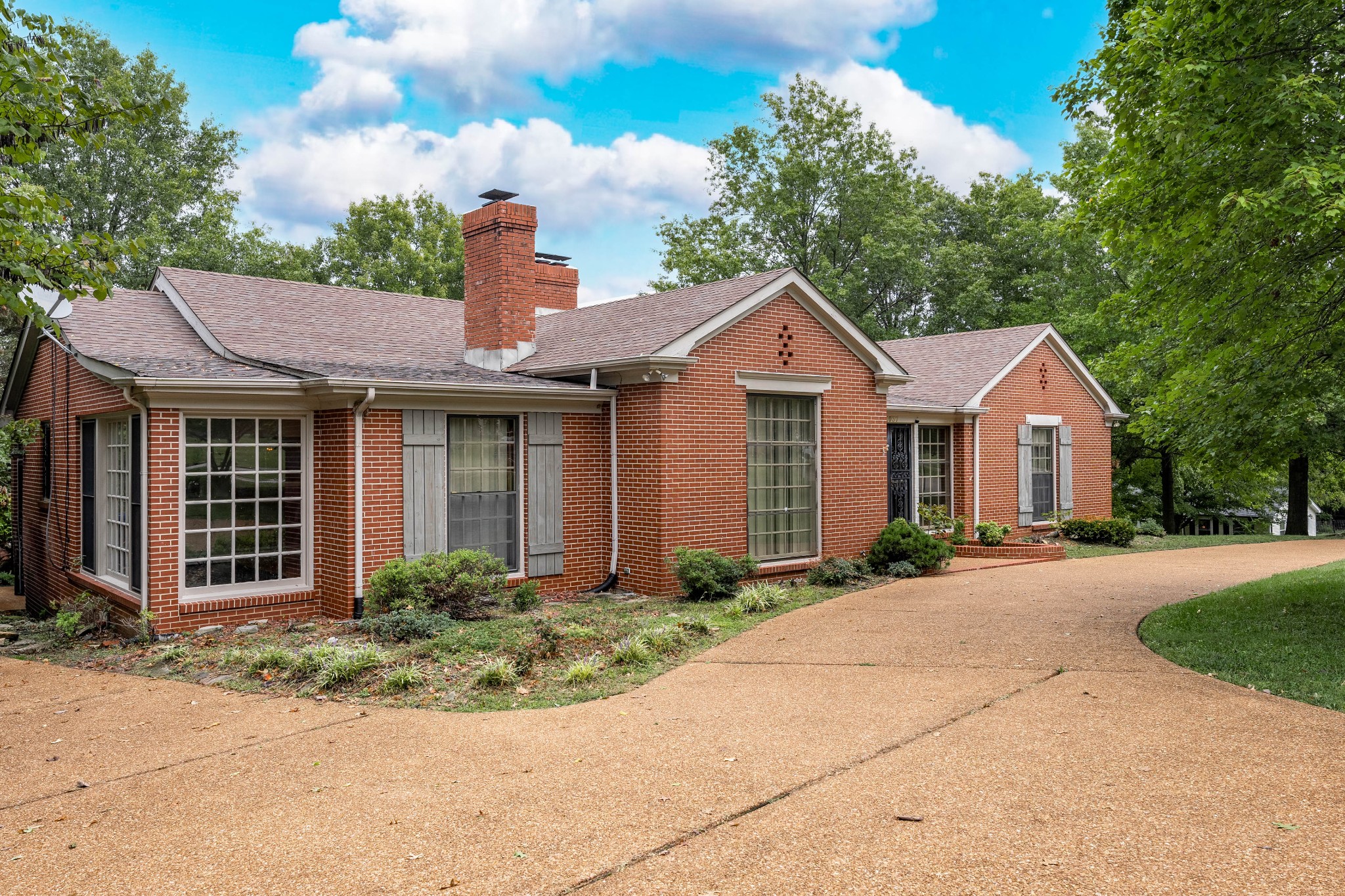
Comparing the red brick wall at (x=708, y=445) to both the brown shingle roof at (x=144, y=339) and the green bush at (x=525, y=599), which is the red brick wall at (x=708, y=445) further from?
the brown shingle roof at (x=144, y=339)

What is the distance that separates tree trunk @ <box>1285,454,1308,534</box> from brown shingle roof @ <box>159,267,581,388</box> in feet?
71.7

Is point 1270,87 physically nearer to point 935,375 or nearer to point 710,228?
point 935,375

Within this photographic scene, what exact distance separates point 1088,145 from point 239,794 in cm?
3056

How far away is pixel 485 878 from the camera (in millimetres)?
3871

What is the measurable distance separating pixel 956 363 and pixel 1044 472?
10.1 ft

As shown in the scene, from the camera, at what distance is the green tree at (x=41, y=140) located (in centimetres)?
611

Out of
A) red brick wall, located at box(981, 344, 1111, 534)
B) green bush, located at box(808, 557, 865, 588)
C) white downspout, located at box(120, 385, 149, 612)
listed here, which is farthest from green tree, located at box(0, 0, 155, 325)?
red brick wall, located at box(981, 344, 1111, 534)

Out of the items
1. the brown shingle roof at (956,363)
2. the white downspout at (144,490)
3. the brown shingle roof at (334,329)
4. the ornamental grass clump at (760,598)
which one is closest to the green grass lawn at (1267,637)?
the ornamental grass clump at (760,598)

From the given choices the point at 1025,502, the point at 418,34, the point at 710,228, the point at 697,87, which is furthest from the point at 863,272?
the point at 418,34

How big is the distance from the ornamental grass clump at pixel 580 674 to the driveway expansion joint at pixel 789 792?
2.68 m

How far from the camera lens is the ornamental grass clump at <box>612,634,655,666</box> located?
786 cm

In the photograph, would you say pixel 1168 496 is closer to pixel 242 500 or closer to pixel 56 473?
pixel 242 500

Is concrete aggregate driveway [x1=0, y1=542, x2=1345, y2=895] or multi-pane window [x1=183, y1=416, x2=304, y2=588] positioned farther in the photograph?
multi-pane window [x1=183, y1=416, x2=304, y2=588]

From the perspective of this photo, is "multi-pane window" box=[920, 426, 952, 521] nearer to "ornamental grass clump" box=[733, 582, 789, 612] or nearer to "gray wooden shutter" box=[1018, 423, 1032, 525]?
"gray wooden shutter" box=[1018, 423, 1032, 525]
